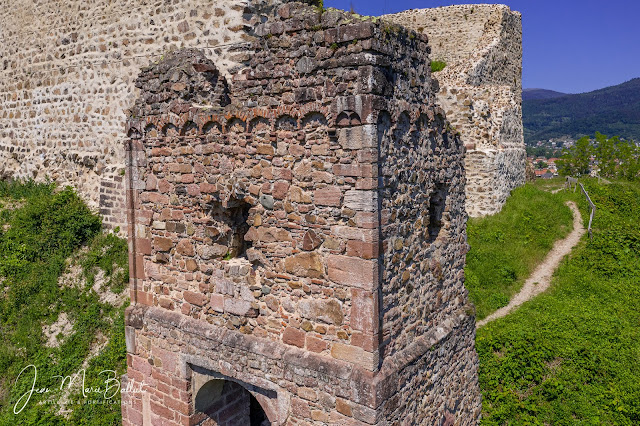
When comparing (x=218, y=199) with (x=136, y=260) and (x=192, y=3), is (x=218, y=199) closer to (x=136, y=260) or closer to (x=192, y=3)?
(x=136, y=260)

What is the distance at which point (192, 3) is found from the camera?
32.0 feet

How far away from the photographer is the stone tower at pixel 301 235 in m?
4.96

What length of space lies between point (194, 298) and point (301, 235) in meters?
2.15

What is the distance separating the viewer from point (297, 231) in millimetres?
5363

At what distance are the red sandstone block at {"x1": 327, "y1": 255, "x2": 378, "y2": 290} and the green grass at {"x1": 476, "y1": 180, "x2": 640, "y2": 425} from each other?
4622mm

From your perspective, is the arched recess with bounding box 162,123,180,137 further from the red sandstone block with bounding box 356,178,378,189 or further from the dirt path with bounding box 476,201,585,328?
the dirt path with bounding box 476,201,585,328

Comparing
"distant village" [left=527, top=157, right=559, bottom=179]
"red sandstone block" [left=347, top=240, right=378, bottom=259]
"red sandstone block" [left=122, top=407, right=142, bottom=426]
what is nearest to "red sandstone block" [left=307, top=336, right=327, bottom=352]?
"red sandstone block" [left=347, top=240, right=378, bottom=259]

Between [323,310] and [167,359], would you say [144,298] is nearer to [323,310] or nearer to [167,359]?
[167,359]

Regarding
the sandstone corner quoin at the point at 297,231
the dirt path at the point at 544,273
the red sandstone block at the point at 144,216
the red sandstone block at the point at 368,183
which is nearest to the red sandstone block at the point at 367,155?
the sandstone corner quoin at the point at 297,231

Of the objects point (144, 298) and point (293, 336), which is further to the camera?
point (144, 298)

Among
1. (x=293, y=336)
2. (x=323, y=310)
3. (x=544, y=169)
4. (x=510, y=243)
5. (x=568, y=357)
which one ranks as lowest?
(x=568, y=357)

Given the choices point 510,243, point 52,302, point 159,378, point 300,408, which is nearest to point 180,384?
point 159,378

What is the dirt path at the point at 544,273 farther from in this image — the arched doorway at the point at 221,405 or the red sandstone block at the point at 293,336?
the red sandstone block at the point at 293,336

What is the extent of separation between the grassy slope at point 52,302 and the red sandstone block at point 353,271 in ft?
20.5
